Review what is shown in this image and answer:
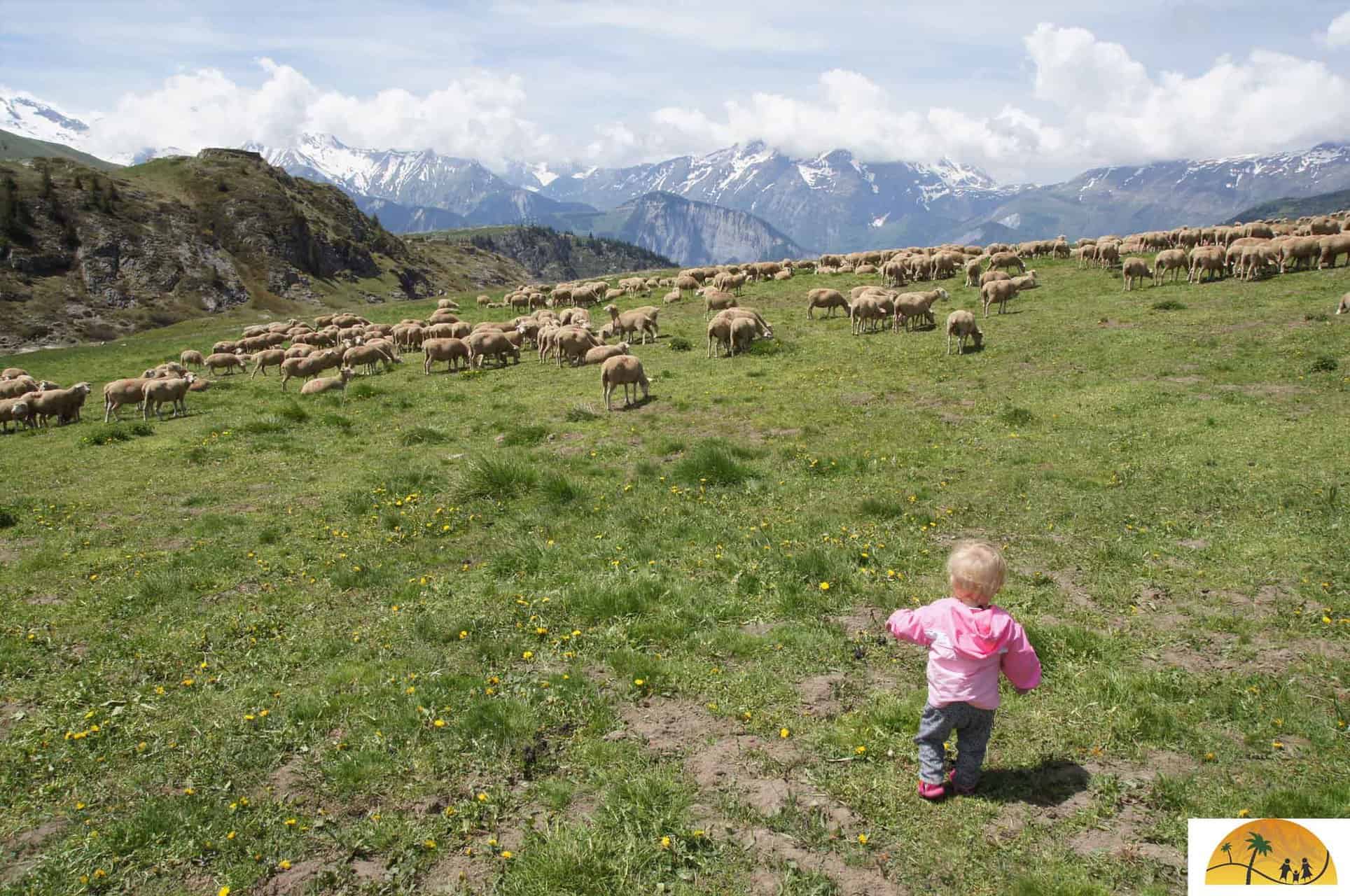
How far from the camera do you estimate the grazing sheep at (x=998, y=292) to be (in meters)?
32.4

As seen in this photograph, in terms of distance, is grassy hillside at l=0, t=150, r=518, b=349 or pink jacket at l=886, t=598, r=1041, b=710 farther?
grassy hillside at l=0, t=150, r=518, b=349

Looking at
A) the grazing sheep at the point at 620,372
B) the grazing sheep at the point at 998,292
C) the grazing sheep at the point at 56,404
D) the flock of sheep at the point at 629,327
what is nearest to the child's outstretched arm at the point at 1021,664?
the grazing sheep at the point at 620,372

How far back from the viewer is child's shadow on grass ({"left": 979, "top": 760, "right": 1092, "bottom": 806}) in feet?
20.2

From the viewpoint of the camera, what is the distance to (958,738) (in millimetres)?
6211

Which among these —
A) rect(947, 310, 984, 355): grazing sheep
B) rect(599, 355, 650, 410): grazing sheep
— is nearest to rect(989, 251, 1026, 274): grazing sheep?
rect(947, 310, 984, 355): grazing sheep

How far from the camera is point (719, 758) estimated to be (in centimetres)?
693

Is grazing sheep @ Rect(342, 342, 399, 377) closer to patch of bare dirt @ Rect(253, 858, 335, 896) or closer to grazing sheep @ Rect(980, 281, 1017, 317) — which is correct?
grazing sheep @ Rect(980, 281, 1017, 317)

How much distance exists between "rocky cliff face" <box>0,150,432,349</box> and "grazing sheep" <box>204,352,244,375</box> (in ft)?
189

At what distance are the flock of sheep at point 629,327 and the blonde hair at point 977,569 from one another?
647 inches

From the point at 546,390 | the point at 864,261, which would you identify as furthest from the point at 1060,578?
the point at 864,261

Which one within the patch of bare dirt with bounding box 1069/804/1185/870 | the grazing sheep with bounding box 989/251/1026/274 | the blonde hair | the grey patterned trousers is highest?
the grazing sheep with bounding box 989/251/1026/274

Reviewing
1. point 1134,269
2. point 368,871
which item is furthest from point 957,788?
point 1134,269

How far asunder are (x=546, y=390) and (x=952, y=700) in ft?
69.9

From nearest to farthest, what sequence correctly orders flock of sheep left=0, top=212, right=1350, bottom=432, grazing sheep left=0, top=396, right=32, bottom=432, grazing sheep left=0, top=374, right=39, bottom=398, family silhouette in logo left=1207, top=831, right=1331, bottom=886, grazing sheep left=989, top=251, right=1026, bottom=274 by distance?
family silhouette in logo left=1207, top=831, right=1331, bottom=886
grazing sheep left=0, top=396, right=32, bottom=432
flock of sheep left=0, top=212, right=1350, bottom=432
grazing sheep left=0, top=374, right=39, bottom=398
grazing sheep left=989, top=251, right=1026, bottom=274
